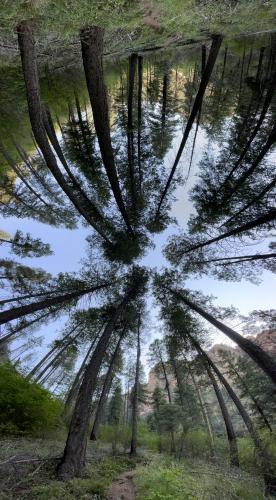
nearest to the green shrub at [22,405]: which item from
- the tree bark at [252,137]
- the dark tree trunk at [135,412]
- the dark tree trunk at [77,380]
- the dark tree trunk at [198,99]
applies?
the dark tree trunk at [77,380]

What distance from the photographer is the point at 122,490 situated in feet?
25.6

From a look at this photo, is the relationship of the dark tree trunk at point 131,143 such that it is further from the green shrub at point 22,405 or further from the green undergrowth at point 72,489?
the green undergrowth at point 72,489

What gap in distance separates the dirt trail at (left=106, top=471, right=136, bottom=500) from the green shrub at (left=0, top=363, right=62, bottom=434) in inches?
113

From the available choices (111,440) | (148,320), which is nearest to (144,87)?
(148,320)

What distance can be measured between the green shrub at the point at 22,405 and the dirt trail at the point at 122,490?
2.88 meters

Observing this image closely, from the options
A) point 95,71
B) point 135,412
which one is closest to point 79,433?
point 95,71

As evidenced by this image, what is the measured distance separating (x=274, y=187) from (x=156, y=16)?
22.6 ft

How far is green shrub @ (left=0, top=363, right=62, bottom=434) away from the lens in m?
9.28

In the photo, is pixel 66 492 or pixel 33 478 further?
pixel 33 478

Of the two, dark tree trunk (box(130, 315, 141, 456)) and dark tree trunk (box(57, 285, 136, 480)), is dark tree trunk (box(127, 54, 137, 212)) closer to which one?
dark tree trunk (box(57, 285, 136, 480))

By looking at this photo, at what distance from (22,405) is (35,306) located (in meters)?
2.99

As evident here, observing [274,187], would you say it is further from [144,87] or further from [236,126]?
[144,87]

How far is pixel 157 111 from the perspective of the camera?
15.6m

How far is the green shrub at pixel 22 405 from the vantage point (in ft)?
30.5
